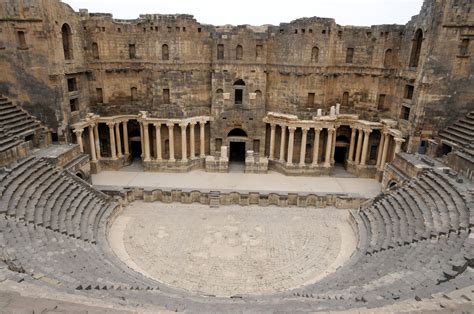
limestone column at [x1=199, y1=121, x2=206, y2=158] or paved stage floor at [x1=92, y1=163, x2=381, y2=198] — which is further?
limestone column at [x1=199, y1=121, x2=206, y2=158]

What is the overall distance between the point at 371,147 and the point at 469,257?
16097mm

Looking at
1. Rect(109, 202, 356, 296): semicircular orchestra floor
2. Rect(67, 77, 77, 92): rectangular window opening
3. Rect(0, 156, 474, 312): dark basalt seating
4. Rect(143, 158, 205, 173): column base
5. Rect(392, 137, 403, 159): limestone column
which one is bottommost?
Rect(109, 202, 356, 296): semicircular orchestra floor

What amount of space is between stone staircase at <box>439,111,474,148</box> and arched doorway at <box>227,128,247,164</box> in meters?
14.1

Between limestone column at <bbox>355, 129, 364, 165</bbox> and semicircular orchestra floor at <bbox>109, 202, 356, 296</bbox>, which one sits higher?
limestone column at <bbox>355, 129, 364, 165</bbox>

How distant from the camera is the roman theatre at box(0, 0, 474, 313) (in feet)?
38.6

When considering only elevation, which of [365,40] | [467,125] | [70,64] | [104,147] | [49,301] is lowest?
[104,147]

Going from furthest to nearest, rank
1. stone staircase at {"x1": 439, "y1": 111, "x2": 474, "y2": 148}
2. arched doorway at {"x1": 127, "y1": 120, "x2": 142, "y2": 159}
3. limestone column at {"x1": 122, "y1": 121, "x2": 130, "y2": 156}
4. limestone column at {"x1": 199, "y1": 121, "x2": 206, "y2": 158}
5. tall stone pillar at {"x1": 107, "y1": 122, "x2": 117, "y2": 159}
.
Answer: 1. arched doorway at {"x1": 127, "y1": 120, "x2": 142, "y2": 159}
2. limestone column at {"x1": 122, "y1": 121, "x2": 130, "y2": 156}
3. limestone column at {"x1": 199, "y1": 121, "x2": 206, "y2": 158}
4. tall stone pillar at {"x1": 107, "y1": 122, "x2": 117, "y2": 159}
5. stone staircase at {"x1": 439, "y1": 111, "x2": 474, "y2": 148}

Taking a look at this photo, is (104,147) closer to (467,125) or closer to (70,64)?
(70,64)

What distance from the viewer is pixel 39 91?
862 inches

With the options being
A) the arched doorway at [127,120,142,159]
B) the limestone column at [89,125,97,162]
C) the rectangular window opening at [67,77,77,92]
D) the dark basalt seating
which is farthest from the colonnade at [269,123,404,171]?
the rectangular window opening at [67,77,77,92]

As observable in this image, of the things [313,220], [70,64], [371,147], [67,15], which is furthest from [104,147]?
[371,147]

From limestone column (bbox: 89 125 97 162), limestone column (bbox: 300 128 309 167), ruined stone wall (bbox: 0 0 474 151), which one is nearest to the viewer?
ruined stone wall (bbox: 0 0 474 151)

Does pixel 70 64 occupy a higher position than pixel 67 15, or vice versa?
pixel 67 15

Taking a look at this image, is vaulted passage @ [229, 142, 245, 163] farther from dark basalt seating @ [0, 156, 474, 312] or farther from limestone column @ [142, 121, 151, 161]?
dark basalt seating @ [0, 156, 474, 312]
